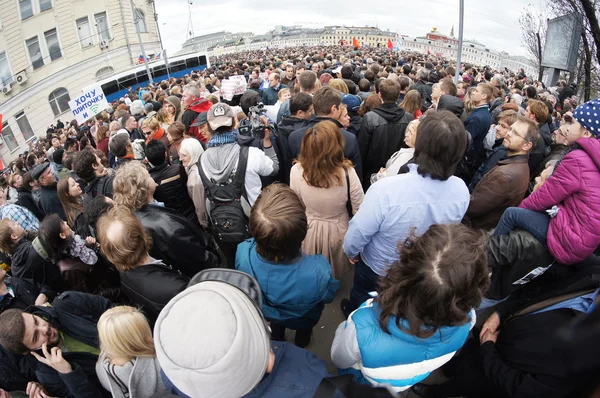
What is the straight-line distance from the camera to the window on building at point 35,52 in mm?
21423

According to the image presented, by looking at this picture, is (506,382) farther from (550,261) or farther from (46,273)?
(46,273)

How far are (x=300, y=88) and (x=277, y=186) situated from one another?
3.31m

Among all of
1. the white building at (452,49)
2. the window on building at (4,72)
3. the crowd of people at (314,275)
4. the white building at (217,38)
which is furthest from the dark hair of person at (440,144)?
the white building at (217,38)

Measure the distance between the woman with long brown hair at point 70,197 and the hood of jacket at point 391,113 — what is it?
370 centimetres

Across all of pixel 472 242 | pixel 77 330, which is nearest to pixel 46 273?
pixel 77 330

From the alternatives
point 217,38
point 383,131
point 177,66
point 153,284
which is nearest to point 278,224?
point 153,284

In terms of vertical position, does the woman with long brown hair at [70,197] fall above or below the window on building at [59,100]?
above

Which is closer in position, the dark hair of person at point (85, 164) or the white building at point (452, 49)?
the dark hair of person at point (85, 164)

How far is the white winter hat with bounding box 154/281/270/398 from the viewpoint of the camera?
900 mm

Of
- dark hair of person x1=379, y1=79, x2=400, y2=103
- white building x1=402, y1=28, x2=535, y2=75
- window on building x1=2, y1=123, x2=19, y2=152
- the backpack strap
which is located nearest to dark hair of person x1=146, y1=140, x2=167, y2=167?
the backpack strap

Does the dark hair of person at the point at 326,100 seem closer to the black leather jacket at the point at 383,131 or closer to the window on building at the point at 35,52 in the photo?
the black leather jacket at the point at 383,131

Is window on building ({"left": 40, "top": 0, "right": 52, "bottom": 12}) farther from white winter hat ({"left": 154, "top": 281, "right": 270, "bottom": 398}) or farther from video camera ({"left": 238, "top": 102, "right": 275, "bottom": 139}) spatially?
white winter hat ({"left": 154, "top": 281, "right": 270, "bottom": 398})

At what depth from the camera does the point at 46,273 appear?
2.48 m

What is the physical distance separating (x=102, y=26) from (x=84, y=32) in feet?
5.43
